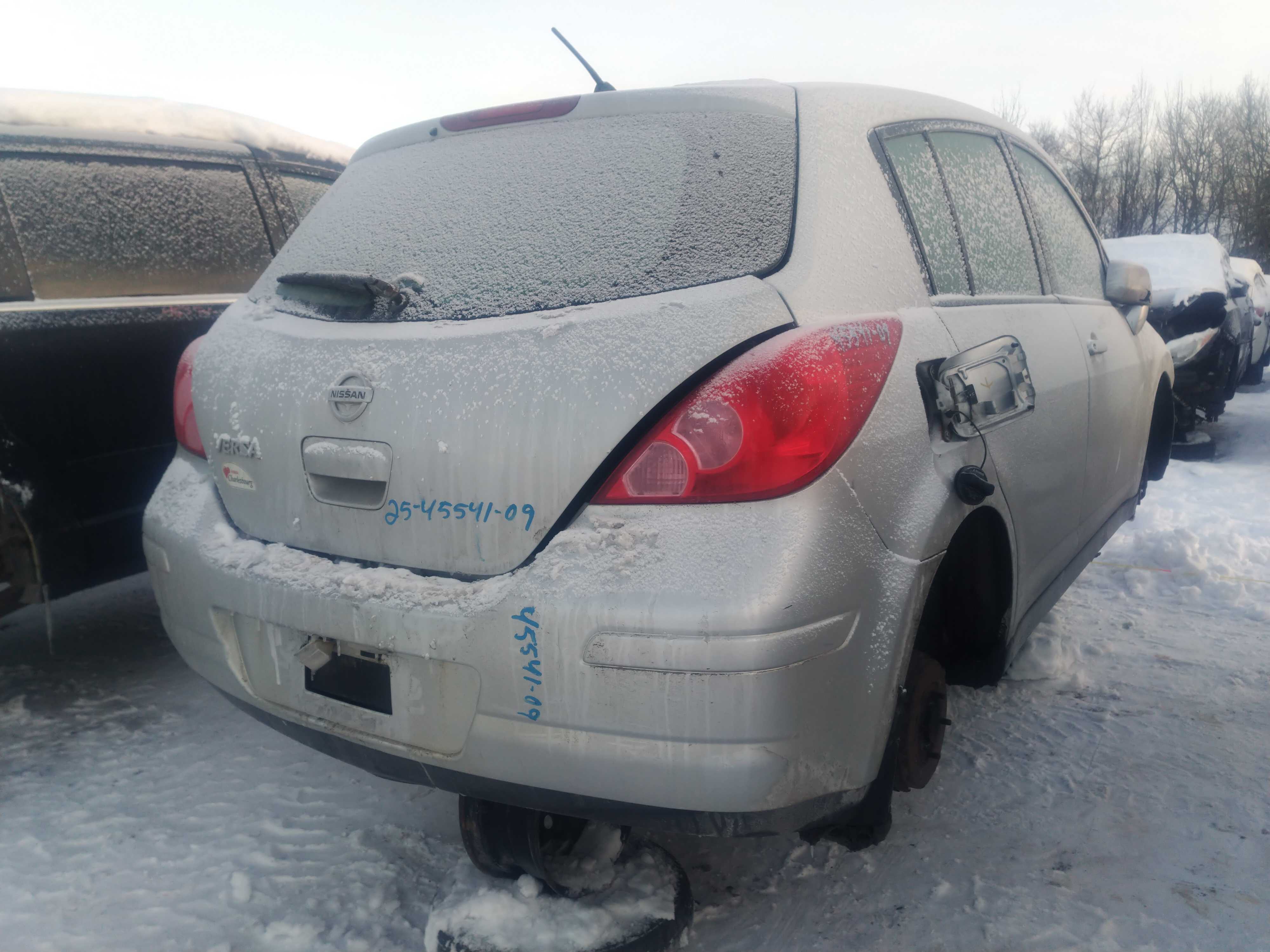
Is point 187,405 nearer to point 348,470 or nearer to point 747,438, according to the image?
point 348,470

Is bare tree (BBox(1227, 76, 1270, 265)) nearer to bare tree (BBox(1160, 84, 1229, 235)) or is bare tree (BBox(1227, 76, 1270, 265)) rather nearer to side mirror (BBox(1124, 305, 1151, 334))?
bare tree (BBox(1160, 84, 1229, 235))

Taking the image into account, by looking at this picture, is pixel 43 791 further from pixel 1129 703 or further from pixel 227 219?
pixel 1129 703

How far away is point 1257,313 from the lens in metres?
10.2

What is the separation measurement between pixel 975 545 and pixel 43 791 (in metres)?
2.48

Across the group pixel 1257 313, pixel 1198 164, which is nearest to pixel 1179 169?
pixel 1198 164

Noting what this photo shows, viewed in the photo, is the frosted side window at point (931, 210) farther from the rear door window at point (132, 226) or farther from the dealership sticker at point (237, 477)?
the rear door window at point (132, 226)

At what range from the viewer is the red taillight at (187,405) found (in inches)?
80.6

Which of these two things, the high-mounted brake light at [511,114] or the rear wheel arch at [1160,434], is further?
the rear wheel arch at [1160,434]

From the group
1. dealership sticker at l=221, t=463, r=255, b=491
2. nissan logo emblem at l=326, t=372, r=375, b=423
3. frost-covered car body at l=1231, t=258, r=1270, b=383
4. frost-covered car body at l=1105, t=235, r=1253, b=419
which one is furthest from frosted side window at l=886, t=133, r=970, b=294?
frost-covered car body at l=1231, t=258, r=1270, b=383

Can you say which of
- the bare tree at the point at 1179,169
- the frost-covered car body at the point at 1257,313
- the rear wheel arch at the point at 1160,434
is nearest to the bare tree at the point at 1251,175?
the bare tree at the point at 1179,169

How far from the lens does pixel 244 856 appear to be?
7.07 ft

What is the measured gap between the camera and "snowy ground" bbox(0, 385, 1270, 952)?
1906 millimetres

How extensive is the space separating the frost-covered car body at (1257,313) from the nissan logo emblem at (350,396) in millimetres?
10293

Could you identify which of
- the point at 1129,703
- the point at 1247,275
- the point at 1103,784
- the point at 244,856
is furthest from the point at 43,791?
the point at 1247,275
